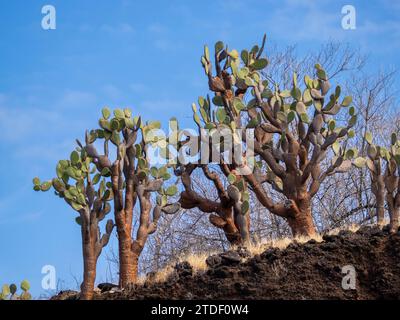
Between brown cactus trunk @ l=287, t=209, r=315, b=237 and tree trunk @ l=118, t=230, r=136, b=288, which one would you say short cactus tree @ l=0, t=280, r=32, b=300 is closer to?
tree trunk @ l=118, t=230, r=136, b=288

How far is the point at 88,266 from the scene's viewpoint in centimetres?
1105

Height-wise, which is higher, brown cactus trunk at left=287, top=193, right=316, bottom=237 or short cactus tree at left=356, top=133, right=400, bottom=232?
short cactus tree at left=356, top=133, right=400, bottom=232

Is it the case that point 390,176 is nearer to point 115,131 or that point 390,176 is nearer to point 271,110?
point 271,110

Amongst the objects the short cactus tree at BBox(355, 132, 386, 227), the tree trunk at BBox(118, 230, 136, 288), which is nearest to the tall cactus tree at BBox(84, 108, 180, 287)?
the tree trunk at BBox(118, 230, 136, 288)

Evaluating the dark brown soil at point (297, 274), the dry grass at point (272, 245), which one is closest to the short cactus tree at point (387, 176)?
the dry grass at point (272, 245)

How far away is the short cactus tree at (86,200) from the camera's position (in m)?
11.1

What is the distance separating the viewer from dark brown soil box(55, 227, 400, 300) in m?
9.57

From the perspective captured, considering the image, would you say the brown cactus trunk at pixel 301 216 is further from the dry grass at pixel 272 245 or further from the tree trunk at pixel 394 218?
the tree trunk at pixel 394 218

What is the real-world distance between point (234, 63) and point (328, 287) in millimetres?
4325

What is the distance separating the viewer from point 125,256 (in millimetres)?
11250

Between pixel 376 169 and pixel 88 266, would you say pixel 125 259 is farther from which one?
pixel 376 169

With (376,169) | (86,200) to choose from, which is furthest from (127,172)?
(376,169)

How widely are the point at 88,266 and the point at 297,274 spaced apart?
2.87 m

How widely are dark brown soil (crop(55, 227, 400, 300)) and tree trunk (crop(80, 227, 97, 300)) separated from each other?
291mm
